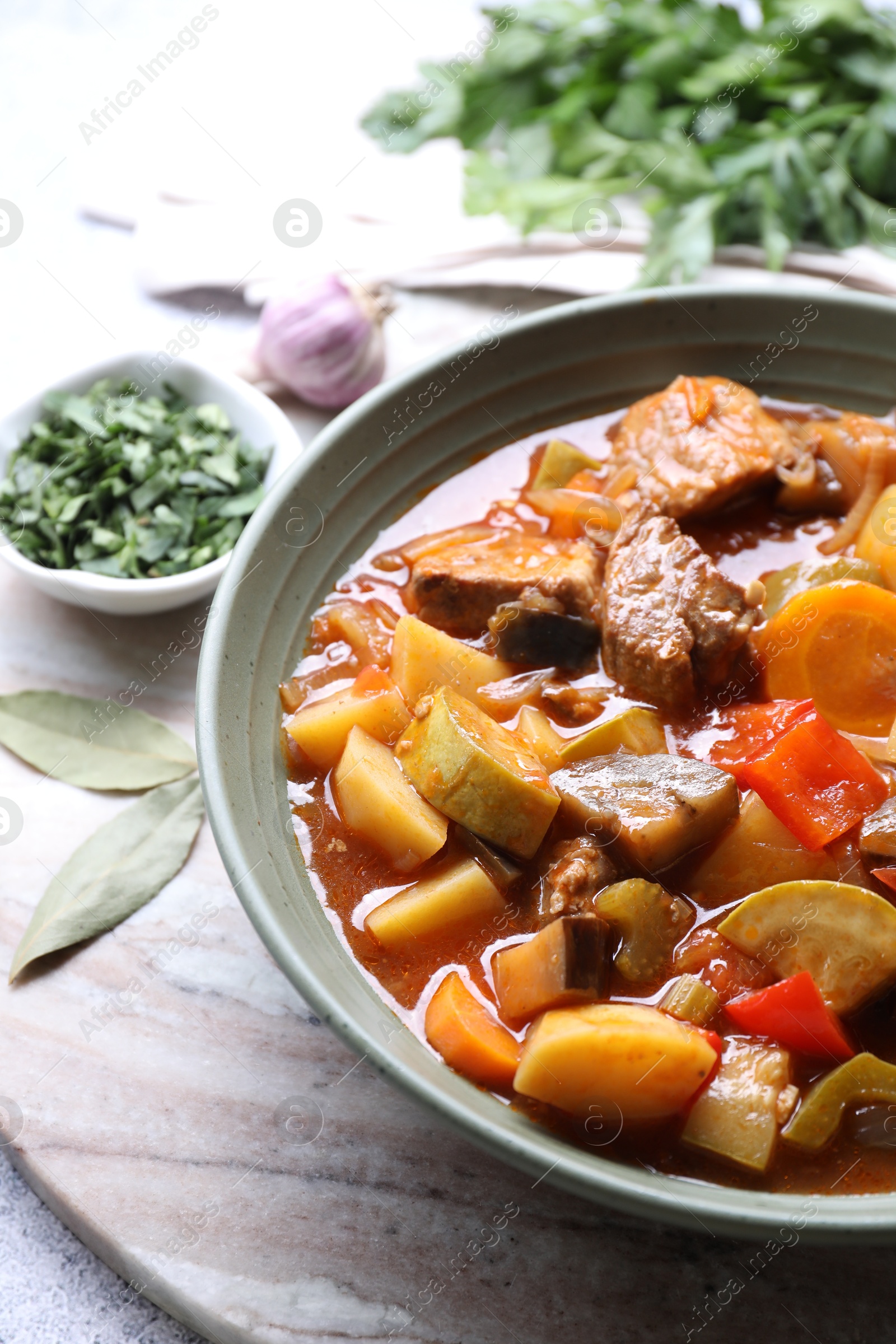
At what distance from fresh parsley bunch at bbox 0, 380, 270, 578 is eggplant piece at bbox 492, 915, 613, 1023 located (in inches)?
68.4

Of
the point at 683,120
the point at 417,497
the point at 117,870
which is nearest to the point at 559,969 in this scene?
the point at 117,870

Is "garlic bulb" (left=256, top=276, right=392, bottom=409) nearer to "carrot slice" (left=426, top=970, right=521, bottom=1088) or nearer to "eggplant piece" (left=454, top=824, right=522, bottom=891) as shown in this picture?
"eggplant piece" (left=454, top=824, right=522, bottom=891)

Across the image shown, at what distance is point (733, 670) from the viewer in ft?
10.0

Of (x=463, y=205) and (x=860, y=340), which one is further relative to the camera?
(x=463, y=205)

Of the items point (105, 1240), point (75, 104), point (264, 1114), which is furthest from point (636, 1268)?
point (75, 104)

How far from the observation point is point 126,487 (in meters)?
3.67

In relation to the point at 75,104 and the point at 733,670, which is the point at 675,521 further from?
the point at 75,104

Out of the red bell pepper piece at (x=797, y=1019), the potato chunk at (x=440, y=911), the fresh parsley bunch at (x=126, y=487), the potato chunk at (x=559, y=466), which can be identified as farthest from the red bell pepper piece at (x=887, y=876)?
the fresh parsley bunch at (x=126, y=487)

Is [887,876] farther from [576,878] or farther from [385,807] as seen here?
[385,807]

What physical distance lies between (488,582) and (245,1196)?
5.40 feet

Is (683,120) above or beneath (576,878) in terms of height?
above

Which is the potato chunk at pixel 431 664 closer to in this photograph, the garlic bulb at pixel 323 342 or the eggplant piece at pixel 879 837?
the eggplant piece at pixel 879 837

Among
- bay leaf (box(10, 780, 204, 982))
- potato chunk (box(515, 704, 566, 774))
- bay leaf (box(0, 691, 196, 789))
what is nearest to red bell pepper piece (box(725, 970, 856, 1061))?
potato chunk (box(515, 704, 566, 774))

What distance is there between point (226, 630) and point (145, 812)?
2.24 feet
